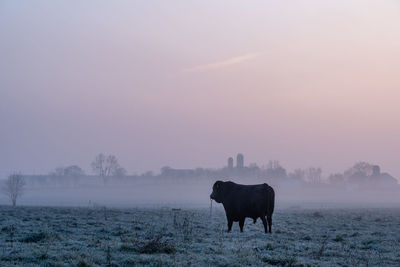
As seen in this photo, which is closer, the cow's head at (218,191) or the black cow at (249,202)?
the black cow at (249,202)

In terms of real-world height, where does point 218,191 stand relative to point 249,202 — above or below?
above

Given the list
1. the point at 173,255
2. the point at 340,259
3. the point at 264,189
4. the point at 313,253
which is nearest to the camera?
the point at 173,255

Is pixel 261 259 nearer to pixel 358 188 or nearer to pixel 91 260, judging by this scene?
pixel 91 260

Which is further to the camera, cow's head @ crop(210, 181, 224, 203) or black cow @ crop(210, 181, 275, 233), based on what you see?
cow's head @ crop(210, 181, 224, 203)

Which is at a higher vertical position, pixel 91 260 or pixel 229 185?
pixel 229 185

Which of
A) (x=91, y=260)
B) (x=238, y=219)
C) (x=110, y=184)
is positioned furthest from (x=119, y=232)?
(x=110, y=184)

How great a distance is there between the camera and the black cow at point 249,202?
2241 centimetres

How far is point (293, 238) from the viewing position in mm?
19375

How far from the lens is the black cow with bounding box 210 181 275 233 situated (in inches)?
882

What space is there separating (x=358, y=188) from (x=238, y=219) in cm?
17772

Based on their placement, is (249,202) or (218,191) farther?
(218,191)

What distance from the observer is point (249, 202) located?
2270 cm

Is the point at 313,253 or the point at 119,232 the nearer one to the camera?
the point at 313,253

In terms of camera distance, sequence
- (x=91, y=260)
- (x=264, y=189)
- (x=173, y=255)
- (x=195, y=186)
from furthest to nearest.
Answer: (x=195, y=186), (x=264, y=189), (x=173, y=255), (x=91, y=260)
